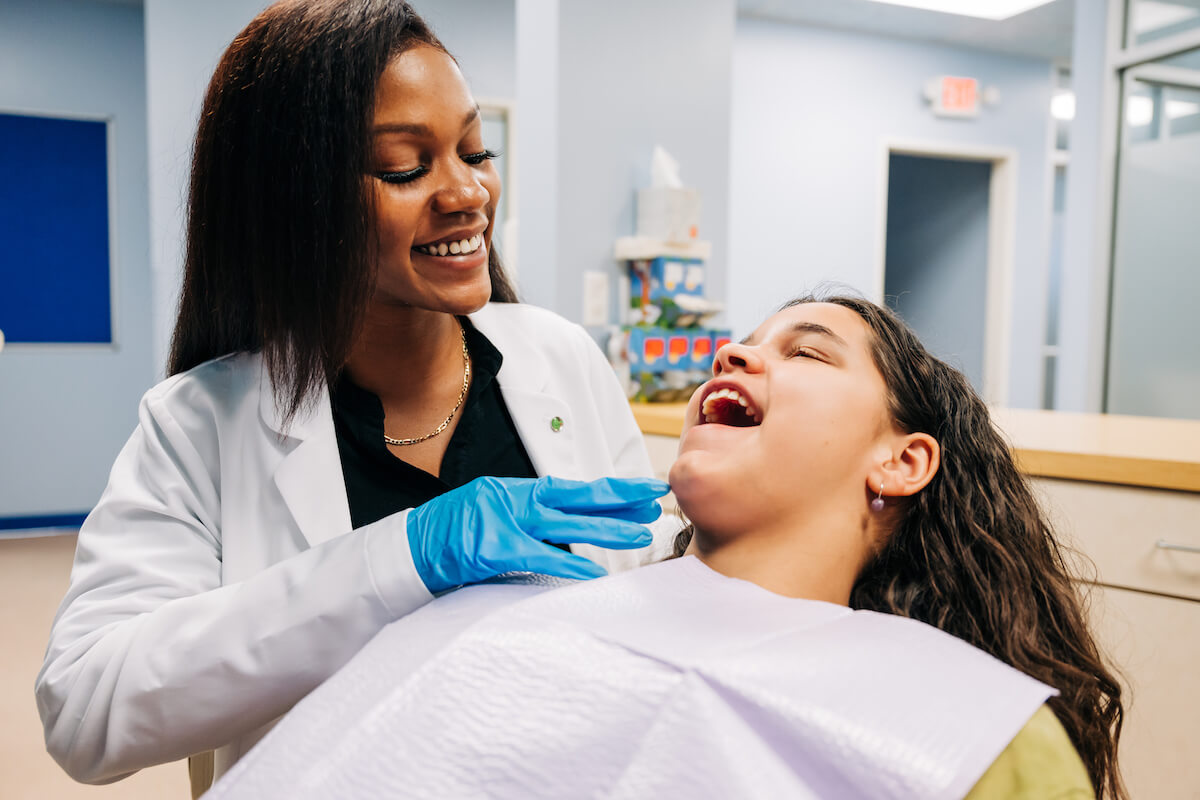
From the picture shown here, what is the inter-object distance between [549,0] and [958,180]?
164 inches

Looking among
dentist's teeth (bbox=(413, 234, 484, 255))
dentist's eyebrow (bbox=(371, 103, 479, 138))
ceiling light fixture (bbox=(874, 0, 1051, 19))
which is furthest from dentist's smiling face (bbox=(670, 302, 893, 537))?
ceiling light fixture (bbox=(874, 0, 1051, 19))

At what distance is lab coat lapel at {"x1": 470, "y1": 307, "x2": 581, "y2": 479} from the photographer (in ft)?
3.92

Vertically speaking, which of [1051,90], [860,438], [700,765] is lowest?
[700,765]

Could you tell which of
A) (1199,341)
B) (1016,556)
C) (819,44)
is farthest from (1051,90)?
→ (1016,556)

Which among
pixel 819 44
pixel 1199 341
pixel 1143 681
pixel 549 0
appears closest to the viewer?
pixel 1143 681

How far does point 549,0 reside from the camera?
2.48 m

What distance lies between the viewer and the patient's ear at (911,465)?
3.33 ft

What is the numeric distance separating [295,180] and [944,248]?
560 cm

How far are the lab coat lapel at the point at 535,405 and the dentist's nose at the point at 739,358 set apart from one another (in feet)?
0.85

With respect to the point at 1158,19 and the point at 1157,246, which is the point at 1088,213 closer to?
the point at 1157,246

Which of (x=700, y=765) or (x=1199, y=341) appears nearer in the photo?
(x=700, y=765)

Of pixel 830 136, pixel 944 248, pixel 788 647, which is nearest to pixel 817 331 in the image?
pixel 788 647

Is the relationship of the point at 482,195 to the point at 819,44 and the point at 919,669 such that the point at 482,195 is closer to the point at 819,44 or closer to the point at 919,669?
the point at 919,669

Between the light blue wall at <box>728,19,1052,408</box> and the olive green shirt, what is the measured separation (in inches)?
153
